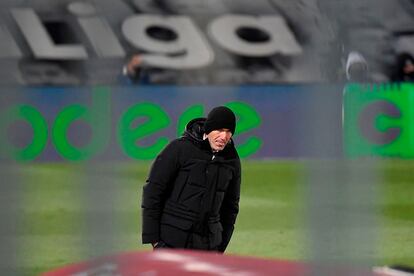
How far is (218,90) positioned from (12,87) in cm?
710

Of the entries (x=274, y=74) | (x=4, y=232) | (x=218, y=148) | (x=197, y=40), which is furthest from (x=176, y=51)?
(x=4, y=232)

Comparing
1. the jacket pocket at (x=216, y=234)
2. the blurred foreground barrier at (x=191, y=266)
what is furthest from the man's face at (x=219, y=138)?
the blurred foreground barrier at (x=191, y=266)

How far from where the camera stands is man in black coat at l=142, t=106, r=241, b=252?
2.58 metres

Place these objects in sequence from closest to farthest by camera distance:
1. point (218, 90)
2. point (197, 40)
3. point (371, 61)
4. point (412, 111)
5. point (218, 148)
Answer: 1. point (371, 61)
2. point (218, 148)
3. point (218, 90)
4. point (412, 111)
5. point (197, 40)

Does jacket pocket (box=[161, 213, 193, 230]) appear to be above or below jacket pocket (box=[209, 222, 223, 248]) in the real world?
above

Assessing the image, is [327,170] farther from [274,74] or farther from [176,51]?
[176,51]

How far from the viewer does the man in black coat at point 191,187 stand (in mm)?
2584

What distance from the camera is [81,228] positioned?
75cm

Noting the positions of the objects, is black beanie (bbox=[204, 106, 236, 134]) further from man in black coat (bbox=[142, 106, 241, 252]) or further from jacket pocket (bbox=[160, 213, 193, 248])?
jacket pocket (bbox=[160, 213, 193, 248])

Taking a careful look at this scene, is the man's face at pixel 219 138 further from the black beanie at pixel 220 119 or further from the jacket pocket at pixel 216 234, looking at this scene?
the jacket pocket at pixel 216 234

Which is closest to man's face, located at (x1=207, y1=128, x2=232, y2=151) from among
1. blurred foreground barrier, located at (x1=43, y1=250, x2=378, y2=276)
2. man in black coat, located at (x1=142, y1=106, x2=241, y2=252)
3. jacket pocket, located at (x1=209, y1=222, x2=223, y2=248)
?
man in black coat, located at (x1=142, y1=106, x2=241, y2=252)

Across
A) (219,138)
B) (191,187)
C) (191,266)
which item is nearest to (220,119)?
(219,138)

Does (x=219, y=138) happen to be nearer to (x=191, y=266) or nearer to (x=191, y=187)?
(x=191, y=187)

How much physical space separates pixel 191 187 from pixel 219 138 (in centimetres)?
15
